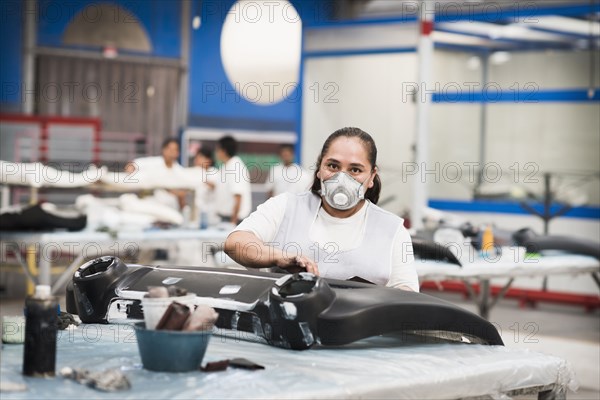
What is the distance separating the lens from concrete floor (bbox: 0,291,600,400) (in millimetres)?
5410

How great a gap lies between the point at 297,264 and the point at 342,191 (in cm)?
32

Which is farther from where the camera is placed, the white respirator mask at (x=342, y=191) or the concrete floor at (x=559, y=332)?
the concrete floor at (x=559, y=332)

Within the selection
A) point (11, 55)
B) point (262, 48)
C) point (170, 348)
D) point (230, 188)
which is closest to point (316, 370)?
point (170, 348)

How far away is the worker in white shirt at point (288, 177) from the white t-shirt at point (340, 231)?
5552 mm

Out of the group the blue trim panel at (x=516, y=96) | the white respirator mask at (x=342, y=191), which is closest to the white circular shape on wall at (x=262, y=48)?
the white respirator mask at (x=342, y=191)

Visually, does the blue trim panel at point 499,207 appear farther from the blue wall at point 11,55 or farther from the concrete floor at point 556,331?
the blue wall at point 11,55

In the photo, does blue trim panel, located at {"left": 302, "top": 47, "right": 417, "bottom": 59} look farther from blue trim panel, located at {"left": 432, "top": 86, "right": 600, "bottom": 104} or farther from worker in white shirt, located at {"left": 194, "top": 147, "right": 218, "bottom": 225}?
worker in white shirt, located at {"left": 194, "top": 147, "right": 218, "bottom": 225}

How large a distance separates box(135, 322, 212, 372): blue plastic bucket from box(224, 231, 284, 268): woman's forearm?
77 centimetres

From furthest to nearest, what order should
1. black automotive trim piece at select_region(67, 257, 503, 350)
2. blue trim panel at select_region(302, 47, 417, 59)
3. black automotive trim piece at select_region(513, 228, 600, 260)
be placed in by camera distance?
blue trim panel at select_region(302, 47, 417, 59) → black automotive trim piece at select_region(513, 228, 600, 260) → black automotive trim piece at select_region(67, 257, 503, 350)

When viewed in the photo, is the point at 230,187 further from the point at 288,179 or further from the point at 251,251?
the point at 251,251

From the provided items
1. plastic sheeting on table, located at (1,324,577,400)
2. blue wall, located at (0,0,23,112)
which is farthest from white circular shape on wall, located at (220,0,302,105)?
blue wall, located at (0,0,23,112)

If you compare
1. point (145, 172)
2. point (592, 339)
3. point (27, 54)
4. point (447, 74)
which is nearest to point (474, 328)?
point (592, 339)

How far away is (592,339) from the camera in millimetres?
6695

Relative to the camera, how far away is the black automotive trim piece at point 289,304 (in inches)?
89.0
